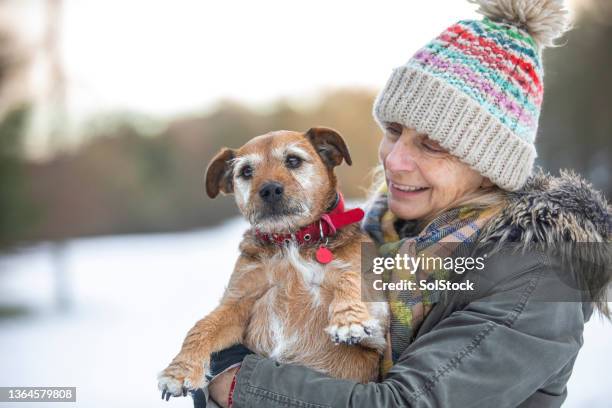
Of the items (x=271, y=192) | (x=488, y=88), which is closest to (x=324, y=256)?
(x=271, y=192)

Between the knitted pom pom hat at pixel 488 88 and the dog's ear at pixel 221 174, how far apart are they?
2.98 feet

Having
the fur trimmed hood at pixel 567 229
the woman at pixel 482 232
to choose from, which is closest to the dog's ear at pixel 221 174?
the woman at pixel 482 232

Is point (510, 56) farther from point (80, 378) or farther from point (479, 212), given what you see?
point (80, 378)

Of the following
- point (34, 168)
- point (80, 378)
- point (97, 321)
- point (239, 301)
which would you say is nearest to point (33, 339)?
point (97, 321)

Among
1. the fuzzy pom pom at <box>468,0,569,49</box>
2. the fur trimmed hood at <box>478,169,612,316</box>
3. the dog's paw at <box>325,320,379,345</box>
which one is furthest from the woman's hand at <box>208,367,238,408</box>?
the fuzzy pom pom at <box>468,0,569,49</box>

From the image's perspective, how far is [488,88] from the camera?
83.5 inches

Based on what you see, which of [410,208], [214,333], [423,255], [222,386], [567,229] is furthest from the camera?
[410,208]

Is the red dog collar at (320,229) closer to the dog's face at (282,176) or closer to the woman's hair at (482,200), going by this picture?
the dog's face at (282,176)

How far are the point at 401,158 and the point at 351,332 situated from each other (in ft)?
2.48

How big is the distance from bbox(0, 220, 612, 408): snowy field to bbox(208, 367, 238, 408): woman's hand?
314cm

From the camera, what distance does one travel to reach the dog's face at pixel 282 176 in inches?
97.1

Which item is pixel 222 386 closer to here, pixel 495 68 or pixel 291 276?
pixel 291 276

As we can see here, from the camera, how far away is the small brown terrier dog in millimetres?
2135

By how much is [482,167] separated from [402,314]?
67 cm
